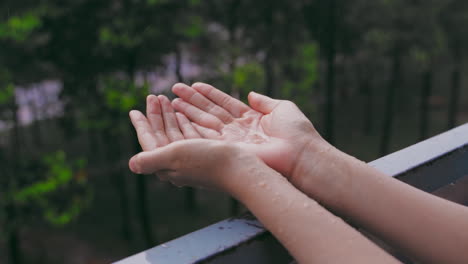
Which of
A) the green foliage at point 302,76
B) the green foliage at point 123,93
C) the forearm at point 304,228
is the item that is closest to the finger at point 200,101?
the forearm at point 304,228

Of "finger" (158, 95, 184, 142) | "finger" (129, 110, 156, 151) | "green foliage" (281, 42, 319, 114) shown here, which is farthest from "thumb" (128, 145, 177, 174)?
"green foliage" (281, 42, 319, 114)

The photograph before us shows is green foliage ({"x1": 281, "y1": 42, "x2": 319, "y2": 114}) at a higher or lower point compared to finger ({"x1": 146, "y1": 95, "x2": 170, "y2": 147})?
lower

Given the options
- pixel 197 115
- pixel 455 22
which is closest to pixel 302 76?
pixel 455 22

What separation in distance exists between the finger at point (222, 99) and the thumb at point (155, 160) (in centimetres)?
49

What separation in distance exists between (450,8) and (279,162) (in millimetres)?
14693

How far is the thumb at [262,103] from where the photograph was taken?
193 centimetres

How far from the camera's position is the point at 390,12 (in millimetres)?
13383

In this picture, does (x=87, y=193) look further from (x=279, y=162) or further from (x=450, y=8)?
(x=450, y=8)

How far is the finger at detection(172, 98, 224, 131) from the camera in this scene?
1.91 meters

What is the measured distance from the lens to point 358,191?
156 cm

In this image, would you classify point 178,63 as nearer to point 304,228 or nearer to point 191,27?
point 191,27

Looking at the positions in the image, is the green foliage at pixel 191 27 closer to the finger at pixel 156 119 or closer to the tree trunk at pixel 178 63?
the tree trunk at pixel 178 63

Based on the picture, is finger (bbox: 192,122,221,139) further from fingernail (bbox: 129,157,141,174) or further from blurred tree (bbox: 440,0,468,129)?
blurred tree (bbox: 440,0,468,129)

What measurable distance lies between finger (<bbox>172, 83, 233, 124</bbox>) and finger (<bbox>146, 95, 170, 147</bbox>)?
0.47 feet
